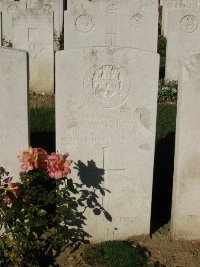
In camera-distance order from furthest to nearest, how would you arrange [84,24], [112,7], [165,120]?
1. [112,7]
2. [84,24]
3. [165,120]

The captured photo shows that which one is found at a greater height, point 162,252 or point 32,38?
point 32,38

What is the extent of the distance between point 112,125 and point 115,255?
1.21m

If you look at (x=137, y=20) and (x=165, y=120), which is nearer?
(x=165, y=120)

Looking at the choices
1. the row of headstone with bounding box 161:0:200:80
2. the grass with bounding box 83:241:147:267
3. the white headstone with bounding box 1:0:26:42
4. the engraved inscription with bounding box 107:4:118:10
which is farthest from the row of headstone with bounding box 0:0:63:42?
the grass with bounding box 83:241:147:267

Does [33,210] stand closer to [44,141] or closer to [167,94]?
[44,141]

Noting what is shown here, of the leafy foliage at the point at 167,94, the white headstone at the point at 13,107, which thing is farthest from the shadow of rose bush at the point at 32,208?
the leafy foliage at the point at 167,94

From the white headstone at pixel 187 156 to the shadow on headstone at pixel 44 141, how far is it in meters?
2.39

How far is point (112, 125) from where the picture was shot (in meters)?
4.55

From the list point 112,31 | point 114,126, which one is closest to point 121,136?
point 114,126

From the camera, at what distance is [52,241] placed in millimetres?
4469

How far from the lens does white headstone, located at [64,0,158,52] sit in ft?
32.6

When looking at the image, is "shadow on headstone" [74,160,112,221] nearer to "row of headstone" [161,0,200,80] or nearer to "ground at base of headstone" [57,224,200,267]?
"ground at base of headstone" [57,224,200,267]

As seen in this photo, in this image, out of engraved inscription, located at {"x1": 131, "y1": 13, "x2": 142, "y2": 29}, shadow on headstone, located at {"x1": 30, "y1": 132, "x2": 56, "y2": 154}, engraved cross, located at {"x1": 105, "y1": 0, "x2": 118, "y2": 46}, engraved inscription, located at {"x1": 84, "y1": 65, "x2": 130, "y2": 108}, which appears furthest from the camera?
engraved cross, located at {"x1": 105, "y1": 0, "x2": 118, "y2": 46}

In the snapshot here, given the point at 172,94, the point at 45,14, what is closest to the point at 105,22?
the point at 45,14
